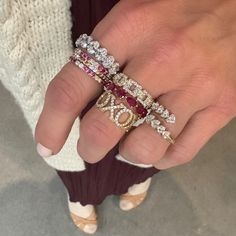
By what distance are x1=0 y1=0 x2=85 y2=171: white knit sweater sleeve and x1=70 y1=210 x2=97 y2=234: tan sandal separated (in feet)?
1.59

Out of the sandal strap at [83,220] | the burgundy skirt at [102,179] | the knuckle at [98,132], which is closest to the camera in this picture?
the knuckle at [98,132]

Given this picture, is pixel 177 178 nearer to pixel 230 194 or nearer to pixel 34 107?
pixel 230 194

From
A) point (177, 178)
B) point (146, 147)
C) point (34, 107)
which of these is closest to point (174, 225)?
point (177, 178)

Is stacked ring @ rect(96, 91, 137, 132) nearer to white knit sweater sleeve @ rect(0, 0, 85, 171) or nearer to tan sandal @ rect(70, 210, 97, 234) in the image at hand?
white knit sweater sleeve @ rect(0, 0, 85, 171)

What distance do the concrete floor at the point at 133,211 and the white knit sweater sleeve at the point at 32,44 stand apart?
0.52 metres

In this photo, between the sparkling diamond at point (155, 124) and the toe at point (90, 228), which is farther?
the toe at point (90, 228)

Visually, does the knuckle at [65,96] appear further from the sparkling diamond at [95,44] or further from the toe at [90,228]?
the toe at [90,228]

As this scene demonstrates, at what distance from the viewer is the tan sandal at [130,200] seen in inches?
38.3

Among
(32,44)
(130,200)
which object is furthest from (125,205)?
(32,44)

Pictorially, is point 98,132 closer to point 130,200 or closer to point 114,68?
point 114,68

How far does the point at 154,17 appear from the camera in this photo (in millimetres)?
335

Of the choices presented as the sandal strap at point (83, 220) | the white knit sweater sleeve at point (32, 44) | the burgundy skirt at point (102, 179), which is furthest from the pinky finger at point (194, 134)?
the sandal strap at point (83, 220)

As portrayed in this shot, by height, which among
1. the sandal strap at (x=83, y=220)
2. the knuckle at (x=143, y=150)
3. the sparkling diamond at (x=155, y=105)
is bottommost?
the sandal strap at (x=83, y=220)

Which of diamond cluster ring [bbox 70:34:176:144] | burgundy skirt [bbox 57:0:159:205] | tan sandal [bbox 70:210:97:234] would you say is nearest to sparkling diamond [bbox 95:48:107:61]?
diamond cluster ring [bbox 70:34:176:144]
